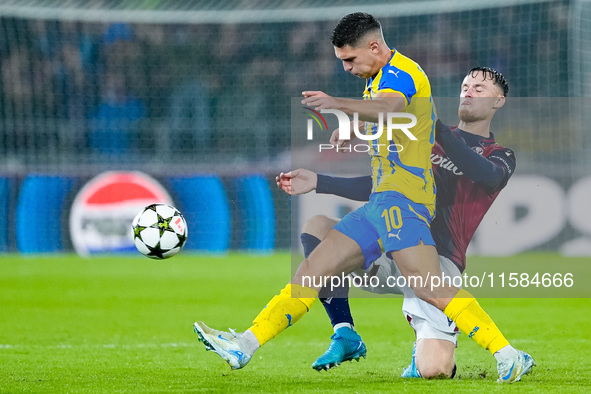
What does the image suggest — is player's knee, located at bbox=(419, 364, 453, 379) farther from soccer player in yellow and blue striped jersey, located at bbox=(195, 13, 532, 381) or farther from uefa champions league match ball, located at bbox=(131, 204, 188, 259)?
uefa champions league match ball, located at bbox=(131, 204, 188, 259)

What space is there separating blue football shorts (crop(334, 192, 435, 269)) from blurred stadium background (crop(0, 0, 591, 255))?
28.1ft

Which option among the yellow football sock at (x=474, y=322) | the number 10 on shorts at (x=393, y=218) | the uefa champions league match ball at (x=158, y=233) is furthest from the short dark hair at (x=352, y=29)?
the uefa champions league match ball at (x=158, y=233)

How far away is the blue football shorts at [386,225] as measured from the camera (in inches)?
186

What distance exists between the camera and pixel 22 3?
1555cm

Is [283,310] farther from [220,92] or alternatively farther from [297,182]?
[220,92]

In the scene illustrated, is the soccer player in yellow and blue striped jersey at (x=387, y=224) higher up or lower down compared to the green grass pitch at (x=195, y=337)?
higher up

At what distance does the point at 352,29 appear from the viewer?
4.75 meters

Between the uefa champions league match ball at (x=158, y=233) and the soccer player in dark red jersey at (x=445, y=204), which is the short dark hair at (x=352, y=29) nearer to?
the soccer player in dark red jersey at (x=445, y=204)

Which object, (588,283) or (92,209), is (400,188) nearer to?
(588,283)

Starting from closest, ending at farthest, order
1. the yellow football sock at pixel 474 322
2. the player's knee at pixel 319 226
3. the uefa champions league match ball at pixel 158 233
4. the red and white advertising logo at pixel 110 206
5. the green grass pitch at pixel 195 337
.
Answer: the yellow football sock at pixel 474 322 → the green grass pitch at pixel 195 337 → the player's knee at pixel 319 226 → the uefa champions league match ball at pixel 158 233 → the red and white advertising logo at pixel 110 206

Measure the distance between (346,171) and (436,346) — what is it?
30.9 feet

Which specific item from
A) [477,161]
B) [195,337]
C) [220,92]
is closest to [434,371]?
[477,161]

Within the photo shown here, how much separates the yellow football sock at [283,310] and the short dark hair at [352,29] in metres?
1.22

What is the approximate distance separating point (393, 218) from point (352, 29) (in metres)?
0.94
